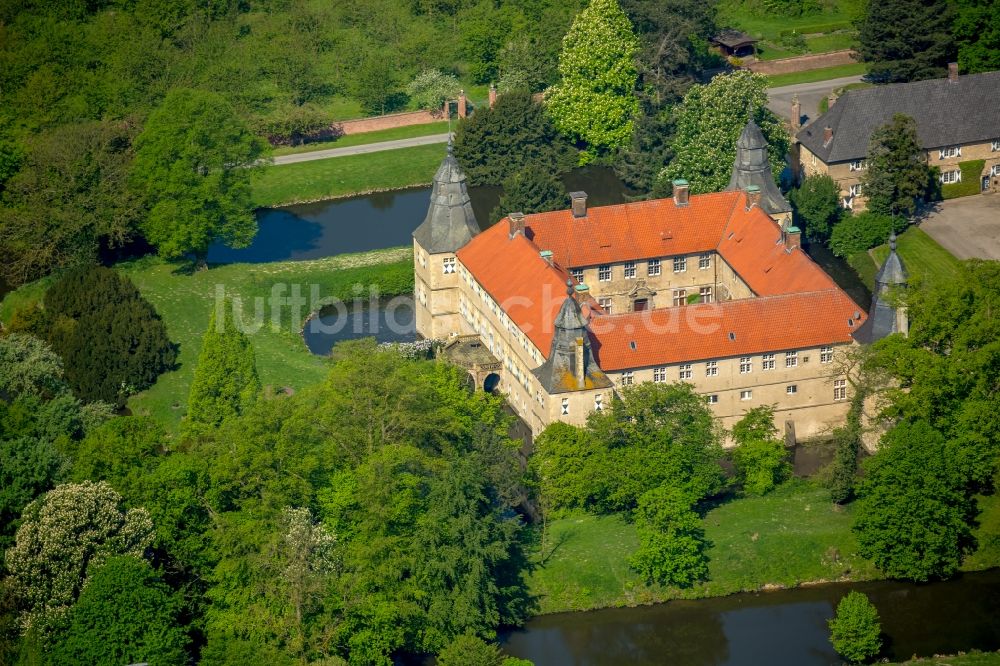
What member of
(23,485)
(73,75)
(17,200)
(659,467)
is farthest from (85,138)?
(659,467)

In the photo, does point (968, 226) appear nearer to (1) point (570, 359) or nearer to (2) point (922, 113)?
(2) point (922, 113)

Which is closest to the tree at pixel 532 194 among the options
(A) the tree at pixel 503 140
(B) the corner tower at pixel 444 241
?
(A) the tree at pixel 503 140

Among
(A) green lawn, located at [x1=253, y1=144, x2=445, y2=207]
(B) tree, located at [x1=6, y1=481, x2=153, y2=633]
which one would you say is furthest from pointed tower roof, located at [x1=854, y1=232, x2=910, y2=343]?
(A) green lawn, located at [x1=253, y1=144, x2=445, y2=207]

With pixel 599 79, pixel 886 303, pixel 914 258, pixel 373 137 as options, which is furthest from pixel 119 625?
pixel 373 137

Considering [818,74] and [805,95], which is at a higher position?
[818,74]

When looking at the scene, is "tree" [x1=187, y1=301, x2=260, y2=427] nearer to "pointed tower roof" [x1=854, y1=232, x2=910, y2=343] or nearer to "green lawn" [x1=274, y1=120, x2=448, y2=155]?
"pointed tower roof" [x1=854, y1=232, x2=910, y2=343]

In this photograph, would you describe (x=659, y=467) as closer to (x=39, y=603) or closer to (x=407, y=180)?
(x=39, y=603)
